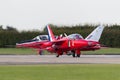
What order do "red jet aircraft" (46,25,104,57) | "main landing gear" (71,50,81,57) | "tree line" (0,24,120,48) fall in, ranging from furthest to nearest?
"tree line" (0,24,120,48) → "red jet aircraft" (46,25,104,57) → "main landing gear" (71,50,81,57)

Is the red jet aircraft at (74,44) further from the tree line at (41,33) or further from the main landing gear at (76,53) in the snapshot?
the tree line at (41,33)

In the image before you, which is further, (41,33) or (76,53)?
(41,33)

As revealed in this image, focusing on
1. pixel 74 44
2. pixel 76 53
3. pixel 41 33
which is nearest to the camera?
pixel 76 53

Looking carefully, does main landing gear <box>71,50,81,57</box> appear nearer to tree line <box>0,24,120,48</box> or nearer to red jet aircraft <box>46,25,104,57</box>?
red jet aircraft <box>46,25,104,57</box>

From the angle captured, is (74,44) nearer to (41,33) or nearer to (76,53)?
(76,53)

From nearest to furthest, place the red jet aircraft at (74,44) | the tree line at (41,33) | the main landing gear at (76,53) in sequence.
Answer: the main landing gear at (76,53), the red jet aircraft at (74,44), the tree line at (41,33)

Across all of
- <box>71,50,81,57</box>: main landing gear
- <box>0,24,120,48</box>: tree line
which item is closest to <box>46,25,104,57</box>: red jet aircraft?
<box>71,50,81,57</box>: main landing gear

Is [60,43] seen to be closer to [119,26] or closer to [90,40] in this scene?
[90,40]

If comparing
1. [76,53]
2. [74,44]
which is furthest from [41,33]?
[76,53]

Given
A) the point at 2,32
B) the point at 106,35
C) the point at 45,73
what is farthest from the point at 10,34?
the point at 45,73

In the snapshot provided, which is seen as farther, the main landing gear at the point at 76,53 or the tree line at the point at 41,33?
the tree line at the point at 41,33

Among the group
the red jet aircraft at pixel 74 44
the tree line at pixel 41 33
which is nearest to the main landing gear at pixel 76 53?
the red jet aircraft at pixel 74 44

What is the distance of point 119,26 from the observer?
85312 millimetres

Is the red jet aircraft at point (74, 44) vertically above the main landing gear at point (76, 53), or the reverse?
the red jet aircraft at point (74, 44)
